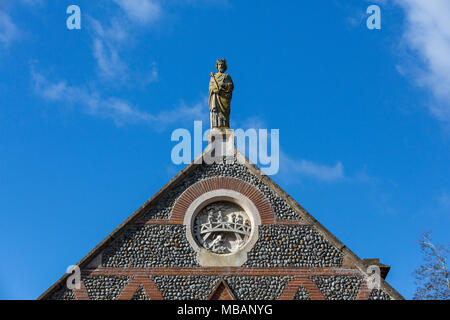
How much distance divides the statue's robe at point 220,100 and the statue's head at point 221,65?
18.9 inches

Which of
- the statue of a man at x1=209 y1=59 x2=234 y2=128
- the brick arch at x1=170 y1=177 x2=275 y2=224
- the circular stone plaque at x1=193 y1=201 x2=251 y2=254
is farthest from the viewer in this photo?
the statue of a man at x1=209 y1=59 x2=234 y2=128

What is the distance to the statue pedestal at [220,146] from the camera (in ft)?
80.5

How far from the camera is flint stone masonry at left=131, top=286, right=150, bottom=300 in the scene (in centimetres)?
2214

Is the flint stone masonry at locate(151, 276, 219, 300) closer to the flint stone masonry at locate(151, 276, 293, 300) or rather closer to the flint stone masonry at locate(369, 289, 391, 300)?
the flint stone masonry at locate(151, 276, 293, 300)

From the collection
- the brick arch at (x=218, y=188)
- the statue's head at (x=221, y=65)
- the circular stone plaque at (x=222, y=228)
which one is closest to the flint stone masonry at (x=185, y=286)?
the circular stone plaque at (x=222, y=228)

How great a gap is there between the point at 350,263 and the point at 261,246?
8.58 feet

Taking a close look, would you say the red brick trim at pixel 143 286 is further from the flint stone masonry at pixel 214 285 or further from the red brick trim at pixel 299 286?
the red brick trim at pixel 299 286

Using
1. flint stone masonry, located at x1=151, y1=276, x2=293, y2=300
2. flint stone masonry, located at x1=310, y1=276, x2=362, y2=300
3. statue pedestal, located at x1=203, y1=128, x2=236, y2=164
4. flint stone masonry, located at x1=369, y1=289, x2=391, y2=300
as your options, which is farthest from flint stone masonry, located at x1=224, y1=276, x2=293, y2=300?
statue pedestal, located at x1=203, y1=128, x2=236, y2=164

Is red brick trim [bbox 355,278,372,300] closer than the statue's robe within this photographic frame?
Yes

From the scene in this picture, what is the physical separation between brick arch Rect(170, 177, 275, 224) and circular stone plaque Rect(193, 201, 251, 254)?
46 cm

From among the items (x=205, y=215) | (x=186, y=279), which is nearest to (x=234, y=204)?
(x=205, y=215)

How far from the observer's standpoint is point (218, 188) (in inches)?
944

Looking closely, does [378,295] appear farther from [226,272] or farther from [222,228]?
[222,228]

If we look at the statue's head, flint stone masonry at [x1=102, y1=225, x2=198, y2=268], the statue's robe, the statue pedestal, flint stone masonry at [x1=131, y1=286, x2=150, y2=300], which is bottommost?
flint stone masonry at [x1=131, y1=286, x2=150, y2=300]
